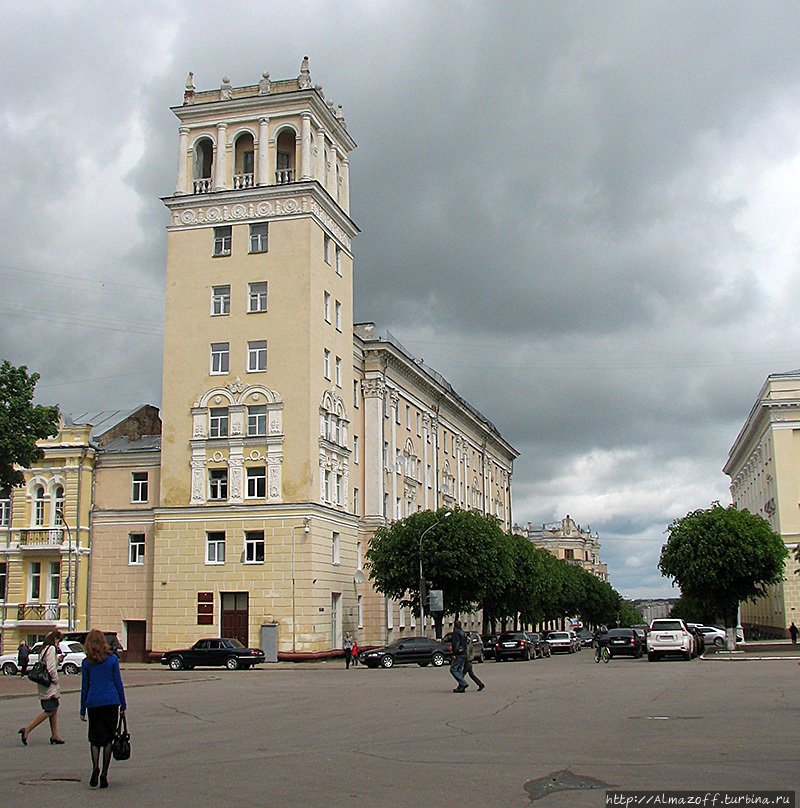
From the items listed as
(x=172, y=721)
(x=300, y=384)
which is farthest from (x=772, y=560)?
(x=172, y=721)

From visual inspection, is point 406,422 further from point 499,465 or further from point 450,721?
point 450,721

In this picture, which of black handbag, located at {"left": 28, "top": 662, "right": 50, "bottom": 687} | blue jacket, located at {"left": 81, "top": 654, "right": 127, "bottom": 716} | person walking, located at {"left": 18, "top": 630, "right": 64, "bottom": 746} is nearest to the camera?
blue jacket, located at {"left": 81, "top": 654, "right": 127, "bottom": 716}

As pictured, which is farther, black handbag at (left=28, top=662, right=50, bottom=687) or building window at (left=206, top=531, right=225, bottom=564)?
building window at (left=206, top=531, right=225, bottom=564)

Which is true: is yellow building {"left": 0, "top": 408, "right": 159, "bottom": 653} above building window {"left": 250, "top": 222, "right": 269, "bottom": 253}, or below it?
below

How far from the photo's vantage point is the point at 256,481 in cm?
4878

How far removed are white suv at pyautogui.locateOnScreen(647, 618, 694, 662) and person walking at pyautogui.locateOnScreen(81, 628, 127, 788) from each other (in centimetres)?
3487

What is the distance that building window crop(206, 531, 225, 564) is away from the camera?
48625mm

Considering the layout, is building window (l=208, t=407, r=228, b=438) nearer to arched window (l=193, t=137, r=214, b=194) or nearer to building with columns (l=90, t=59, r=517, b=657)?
building with columns (l=90, t=59, r=517, b=657)

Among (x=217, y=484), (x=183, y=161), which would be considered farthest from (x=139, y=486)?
(x=183, y=161)

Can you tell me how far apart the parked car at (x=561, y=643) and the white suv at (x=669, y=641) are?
26398 millimetres

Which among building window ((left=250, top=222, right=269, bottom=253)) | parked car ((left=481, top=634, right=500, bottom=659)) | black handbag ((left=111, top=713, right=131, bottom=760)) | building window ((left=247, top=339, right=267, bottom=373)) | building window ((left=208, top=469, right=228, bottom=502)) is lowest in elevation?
parked car ((left=481, top=634, right=500, bottom=659))

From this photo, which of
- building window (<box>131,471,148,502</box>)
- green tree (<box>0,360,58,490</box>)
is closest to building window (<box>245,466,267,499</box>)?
building window (<box>131,471,148,502</box>)

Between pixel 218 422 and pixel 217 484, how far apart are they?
10.6ft

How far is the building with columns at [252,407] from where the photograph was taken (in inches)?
1885
